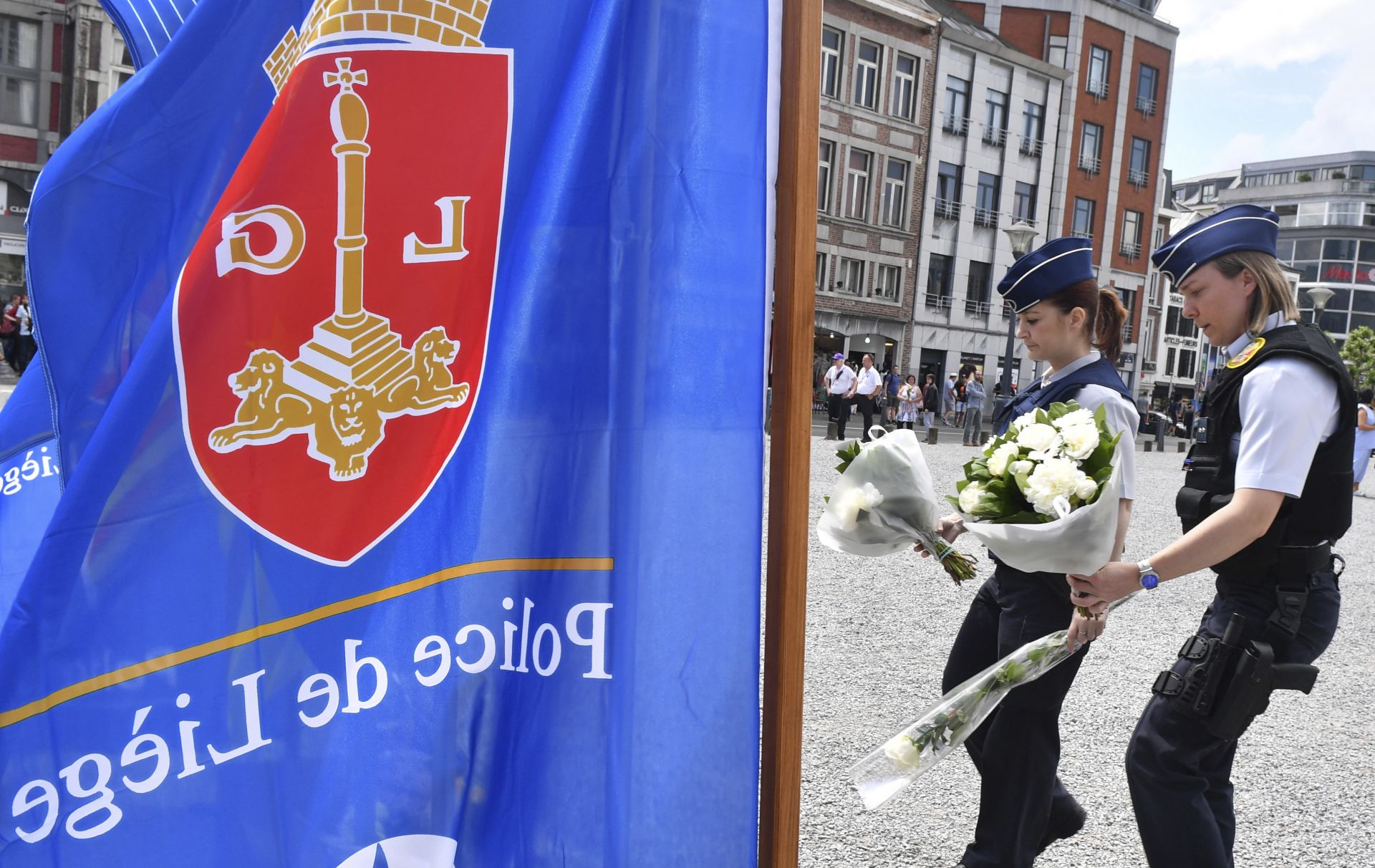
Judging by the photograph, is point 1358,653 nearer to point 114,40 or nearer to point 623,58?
point 623,58

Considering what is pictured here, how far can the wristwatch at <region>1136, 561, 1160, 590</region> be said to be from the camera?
236 cm

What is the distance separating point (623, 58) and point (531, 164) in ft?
0.71

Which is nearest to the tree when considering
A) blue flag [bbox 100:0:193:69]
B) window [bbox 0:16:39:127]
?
window [bbox 0:16:39:127]

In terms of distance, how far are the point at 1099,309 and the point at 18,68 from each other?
35464 millimetres

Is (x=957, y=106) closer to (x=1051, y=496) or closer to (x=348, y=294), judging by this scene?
(x=1051, y=496)

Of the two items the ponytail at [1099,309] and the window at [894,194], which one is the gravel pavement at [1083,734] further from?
the window at [894,194]

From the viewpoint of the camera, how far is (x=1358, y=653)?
6730 millimetres

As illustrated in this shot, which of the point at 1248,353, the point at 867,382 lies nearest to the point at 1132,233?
the point at 867,382

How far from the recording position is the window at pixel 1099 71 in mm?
43906

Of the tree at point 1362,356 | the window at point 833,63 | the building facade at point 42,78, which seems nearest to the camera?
the building facade at point 42,78

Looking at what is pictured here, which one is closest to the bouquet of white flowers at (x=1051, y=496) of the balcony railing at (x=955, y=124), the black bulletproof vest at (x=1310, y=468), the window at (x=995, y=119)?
the black bulletproof vest at (x=1310, y=468)

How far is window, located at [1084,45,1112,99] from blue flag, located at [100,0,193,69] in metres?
46.2

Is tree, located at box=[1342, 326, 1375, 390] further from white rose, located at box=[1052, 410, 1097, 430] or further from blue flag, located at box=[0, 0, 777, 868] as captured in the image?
blue flag, located at box=[0, 0, 777, 868]

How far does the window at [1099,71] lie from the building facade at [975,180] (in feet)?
7.71
